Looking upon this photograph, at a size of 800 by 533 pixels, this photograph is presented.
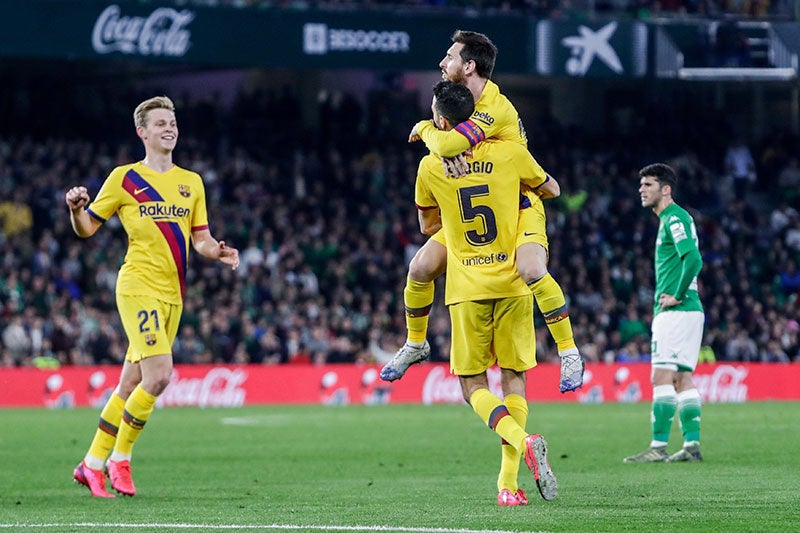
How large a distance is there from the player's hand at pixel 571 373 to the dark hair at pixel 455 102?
1565mm

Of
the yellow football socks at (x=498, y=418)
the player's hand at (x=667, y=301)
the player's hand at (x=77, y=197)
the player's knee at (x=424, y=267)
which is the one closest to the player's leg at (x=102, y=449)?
the player's hand at (x=77, y=197)

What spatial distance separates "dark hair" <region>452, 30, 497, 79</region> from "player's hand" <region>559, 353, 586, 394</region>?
178 cm

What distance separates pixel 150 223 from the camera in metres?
10.3

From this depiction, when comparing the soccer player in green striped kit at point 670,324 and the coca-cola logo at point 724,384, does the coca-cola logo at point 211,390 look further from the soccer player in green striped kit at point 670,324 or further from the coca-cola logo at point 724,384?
the soccer player in green striped kit at point 670,324

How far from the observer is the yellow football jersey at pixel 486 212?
28.6 feet

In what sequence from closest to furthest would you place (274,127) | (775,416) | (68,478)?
(68,478) → (775,416) → (274,127)

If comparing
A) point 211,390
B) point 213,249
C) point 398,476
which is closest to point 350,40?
point 211,390

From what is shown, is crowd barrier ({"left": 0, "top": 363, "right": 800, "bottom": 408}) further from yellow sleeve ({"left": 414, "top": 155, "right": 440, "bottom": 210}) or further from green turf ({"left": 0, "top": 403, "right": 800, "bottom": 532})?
yellow sleeve ({"left": 414, "top": 155, "right": 440, "bottom": 210})

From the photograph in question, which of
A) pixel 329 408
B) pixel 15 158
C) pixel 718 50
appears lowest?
pixel 329 408

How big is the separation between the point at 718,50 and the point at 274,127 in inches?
407

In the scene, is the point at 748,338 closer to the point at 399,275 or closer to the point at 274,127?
the point at 399,275

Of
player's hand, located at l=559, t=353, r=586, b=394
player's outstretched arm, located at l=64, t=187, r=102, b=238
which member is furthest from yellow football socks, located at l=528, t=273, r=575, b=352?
player's outstretched arm, located at l=64, t=187, r=102, b=238

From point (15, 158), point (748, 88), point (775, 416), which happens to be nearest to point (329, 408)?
point (775, 416)

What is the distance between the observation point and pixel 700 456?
12555mm
